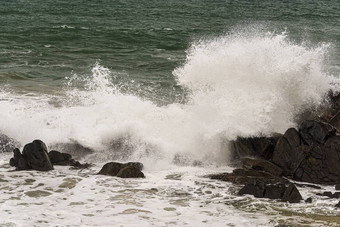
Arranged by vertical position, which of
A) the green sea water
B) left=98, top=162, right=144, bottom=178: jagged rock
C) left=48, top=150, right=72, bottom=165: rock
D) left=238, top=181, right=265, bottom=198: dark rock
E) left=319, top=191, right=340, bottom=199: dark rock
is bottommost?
left=319, top=191, right=340, bottom=199: dark rock

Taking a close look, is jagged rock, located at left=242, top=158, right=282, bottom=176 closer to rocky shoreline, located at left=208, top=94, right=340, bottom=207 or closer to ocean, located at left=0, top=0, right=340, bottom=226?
rocky shoreline, located at left=208, top=94, right=340, bottom=207

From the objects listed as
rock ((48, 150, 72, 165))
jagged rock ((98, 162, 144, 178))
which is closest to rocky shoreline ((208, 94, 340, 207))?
jagged rock ((98, 162, 144, 178))

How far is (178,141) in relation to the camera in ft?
41.8

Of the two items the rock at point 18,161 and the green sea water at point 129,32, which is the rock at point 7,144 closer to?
the rock at point 18,161

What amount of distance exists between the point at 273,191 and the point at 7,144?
223 inches

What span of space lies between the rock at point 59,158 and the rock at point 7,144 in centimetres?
123

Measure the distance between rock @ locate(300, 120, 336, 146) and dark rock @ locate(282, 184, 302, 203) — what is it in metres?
1.45

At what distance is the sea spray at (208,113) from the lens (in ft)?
40.4

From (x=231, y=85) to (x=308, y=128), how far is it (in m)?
2.52

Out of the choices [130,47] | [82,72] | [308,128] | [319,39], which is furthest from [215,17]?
[308,128]

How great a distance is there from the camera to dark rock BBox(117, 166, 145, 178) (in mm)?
10969

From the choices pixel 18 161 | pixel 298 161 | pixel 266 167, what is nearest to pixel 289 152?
pixel 298 161

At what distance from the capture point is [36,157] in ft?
37.7

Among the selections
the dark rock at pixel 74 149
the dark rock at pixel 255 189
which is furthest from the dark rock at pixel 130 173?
the dark rock at pixel 255 189
